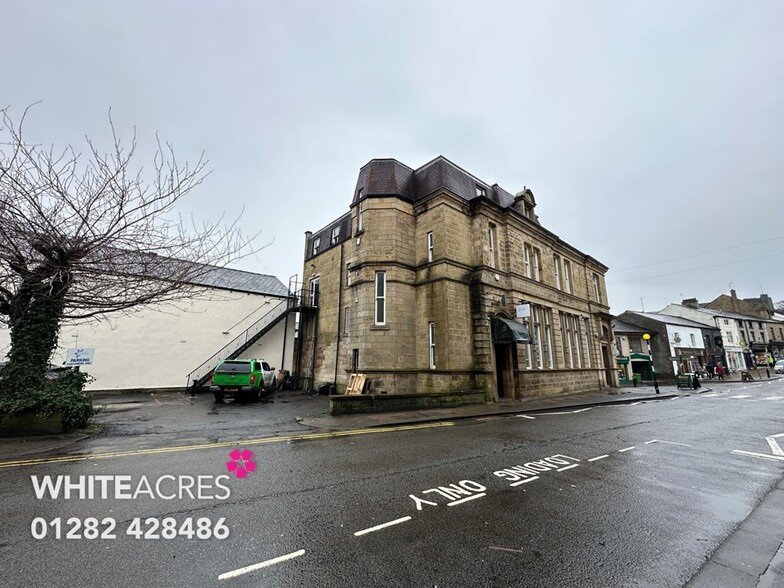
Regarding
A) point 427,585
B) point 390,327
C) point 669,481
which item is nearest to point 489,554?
point 427,585

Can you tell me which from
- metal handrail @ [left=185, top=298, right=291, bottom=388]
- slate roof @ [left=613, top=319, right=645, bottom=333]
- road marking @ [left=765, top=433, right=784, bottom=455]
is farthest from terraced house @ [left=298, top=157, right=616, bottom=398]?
slate roof @ [left=613, top=319, right=645, bottom=333]

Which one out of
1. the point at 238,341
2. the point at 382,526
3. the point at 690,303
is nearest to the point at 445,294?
the point at 382,526

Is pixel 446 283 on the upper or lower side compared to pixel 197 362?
upper

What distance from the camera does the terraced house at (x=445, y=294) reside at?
1592cm

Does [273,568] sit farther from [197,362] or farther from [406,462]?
[197,362]

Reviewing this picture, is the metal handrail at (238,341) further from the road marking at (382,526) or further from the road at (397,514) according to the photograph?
the road marking at (382,526)

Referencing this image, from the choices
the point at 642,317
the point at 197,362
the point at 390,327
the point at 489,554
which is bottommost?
the point at 489,554

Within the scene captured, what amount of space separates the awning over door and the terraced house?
0.05 metres

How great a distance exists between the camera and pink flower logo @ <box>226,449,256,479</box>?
580cm

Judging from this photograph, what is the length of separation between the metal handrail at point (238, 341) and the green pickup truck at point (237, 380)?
644cm

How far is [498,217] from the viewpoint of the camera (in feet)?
61.9

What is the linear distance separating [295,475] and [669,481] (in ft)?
20.3

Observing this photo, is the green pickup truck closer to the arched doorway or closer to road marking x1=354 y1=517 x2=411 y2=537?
the arched doorway

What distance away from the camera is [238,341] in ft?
79.4
